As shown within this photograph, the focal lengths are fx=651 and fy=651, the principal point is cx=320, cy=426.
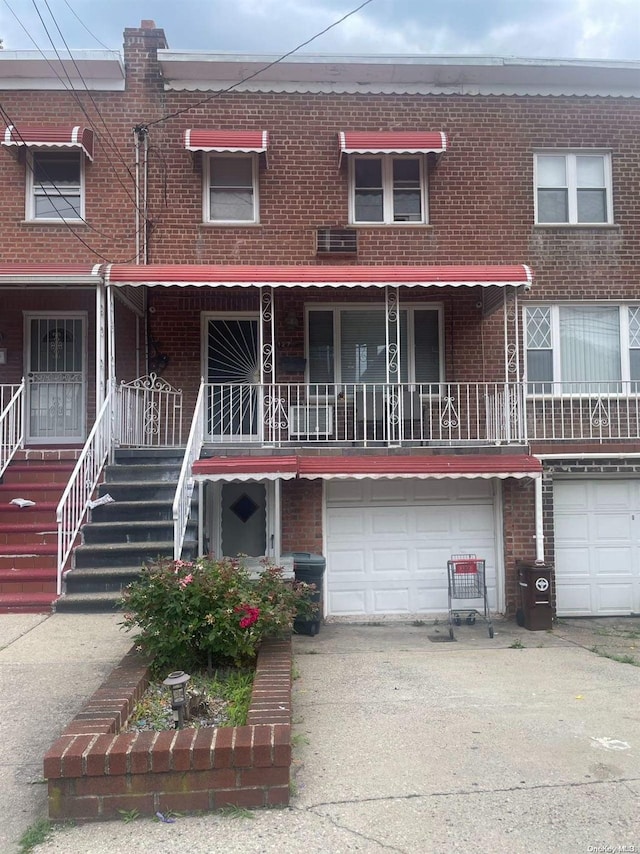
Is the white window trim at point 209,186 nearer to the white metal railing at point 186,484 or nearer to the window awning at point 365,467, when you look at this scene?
the white metal railing at point 186,484

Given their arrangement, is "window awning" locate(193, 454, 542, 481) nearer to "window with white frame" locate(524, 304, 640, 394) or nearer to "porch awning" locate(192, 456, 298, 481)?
"porch awning" locate(192, 456, 298, 481)

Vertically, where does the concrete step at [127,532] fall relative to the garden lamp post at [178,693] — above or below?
above

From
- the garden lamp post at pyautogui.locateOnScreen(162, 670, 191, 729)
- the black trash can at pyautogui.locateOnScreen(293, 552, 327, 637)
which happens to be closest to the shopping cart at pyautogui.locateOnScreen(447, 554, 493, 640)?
the black trash can at pyautogui.locateOnScreen(293, 552, 327, 637)

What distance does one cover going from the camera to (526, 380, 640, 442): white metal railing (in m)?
10.0

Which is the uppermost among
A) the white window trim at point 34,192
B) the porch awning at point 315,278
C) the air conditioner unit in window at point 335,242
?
the white window trim at point 34,192

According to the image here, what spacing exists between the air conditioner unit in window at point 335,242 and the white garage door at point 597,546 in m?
4.90

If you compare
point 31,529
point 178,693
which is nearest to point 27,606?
point 31,529

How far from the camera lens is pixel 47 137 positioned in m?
10.2

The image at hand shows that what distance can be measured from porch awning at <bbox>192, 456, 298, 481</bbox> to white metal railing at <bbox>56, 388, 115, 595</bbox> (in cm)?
141

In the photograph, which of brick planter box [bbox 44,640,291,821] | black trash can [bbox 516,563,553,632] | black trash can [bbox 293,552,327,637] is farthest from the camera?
black trash can [bbox 516,563,553,632]

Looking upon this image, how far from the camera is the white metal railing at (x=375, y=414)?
9203 mm

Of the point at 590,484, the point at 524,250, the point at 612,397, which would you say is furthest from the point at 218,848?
the point at 524,250

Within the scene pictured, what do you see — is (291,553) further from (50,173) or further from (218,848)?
(50,173)

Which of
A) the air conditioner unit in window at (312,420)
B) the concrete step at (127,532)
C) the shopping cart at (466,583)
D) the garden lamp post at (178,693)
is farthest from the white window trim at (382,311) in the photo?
the garden lamp post at (178,693)
